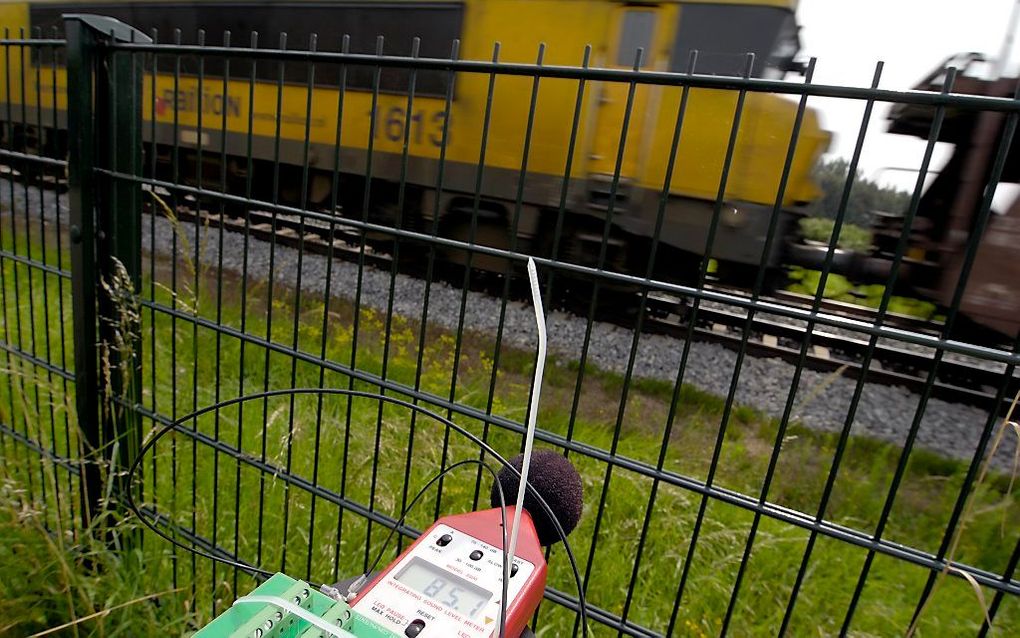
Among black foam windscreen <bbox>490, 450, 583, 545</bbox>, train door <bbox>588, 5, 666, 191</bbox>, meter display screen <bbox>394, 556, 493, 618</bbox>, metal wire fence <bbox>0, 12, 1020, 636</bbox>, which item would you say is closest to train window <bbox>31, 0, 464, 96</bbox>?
metal wire fence <bbox>0, 12, 1020, 636</bbox>

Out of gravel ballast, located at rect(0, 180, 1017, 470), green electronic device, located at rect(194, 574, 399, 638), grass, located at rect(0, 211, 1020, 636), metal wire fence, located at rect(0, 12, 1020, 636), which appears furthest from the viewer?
gravel ballast, located at rect(0, 180, 1017, 470)

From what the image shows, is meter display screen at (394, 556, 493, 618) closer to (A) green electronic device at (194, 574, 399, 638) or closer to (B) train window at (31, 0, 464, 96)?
(A) green electronic device at (194, 574, 399, 638)

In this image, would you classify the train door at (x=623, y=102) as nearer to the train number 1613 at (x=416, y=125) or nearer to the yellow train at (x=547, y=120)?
the yellow train at (x=547, y=120)

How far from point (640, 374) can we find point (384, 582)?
14.0 ft

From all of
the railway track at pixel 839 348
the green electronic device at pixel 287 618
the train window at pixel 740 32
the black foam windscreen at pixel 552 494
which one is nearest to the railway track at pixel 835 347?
the railway track at pixel 839 348

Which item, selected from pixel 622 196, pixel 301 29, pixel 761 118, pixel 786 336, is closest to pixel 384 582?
pixel 761 118

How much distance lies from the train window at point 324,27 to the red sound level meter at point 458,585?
5570mm

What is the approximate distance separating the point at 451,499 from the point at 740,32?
15.5ft

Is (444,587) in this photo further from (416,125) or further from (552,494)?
(416,125)

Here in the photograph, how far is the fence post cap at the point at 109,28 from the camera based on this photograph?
1.86 m

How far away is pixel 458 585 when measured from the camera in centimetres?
91

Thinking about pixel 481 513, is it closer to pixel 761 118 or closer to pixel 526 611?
pixel 526 611

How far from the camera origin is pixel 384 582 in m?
0.89

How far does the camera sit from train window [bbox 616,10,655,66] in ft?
18.1
